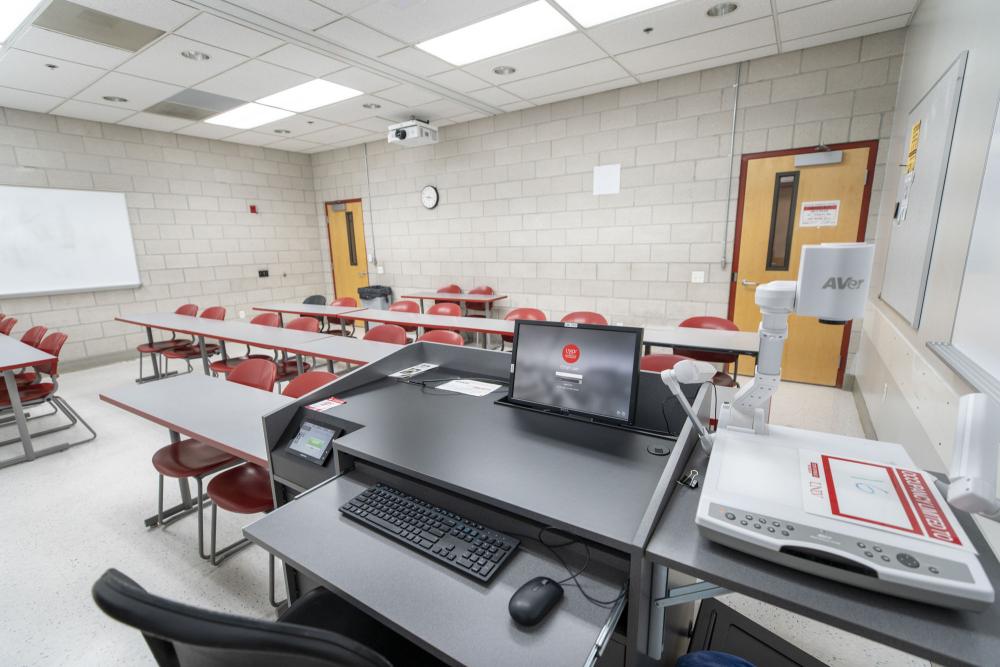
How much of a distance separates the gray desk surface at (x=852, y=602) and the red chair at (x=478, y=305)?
5260 millimetres

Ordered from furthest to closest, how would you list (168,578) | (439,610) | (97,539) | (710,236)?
(710,236) < (97,539) < (168,578) < (439,610)

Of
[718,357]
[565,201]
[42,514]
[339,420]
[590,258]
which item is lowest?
[42,514]

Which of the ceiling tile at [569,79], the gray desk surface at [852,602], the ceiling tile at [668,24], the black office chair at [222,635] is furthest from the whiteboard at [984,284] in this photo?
the ceiling tile at [569,79]

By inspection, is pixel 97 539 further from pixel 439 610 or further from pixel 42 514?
pixel 439 610

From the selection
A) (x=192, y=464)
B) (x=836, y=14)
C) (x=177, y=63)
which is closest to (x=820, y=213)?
(x=836, y=14)

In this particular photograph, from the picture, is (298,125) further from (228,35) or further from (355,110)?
(228,35)

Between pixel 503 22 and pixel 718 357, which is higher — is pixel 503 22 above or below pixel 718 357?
above

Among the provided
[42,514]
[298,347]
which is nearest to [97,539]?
[42,514]

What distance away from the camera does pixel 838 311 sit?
938 mm

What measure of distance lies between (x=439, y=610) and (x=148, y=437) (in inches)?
145

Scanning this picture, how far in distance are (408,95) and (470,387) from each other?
13.7ft

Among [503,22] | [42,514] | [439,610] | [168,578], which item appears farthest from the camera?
[503,22]

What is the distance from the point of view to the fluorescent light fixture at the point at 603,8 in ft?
9.86

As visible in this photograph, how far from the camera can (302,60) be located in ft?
12.4
